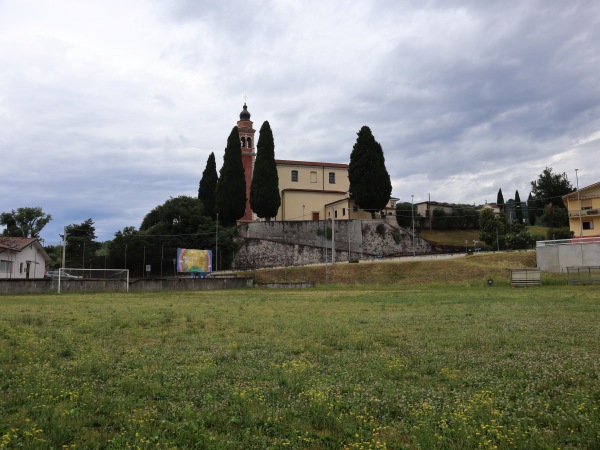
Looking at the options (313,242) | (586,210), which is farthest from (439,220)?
(313,242)

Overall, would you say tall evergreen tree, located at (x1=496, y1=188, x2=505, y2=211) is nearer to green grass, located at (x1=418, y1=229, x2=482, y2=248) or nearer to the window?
green grass, located at (x1=418, y1=229, x2=482, y2=248)

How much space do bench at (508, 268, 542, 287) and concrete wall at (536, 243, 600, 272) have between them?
11903 mm

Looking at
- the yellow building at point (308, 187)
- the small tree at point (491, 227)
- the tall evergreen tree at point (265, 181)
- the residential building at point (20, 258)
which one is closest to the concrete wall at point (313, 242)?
the tall evergreen tree at point (265, 181)

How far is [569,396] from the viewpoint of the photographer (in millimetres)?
6695

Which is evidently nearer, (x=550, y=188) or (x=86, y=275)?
(x=86, y=275)

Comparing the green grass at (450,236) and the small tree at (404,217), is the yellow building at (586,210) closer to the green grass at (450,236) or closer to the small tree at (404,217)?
the green grass at (450,236)

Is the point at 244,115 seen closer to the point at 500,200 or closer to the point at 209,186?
the point at 209,186

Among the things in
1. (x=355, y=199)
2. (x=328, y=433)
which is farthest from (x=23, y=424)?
(x=355, y=199)

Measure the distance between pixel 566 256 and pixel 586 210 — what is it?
2248 cm

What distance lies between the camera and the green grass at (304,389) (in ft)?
18.2

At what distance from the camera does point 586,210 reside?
2603 inches

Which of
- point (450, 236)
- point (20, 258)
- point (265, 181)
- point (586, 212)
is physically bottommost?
point (20, 258)

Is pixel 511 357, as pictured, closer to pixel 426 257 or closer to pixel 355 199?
pixel 426 257

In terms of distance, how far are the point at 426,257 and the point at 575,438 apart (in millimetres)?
56186
